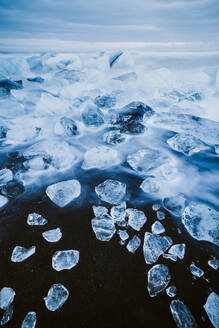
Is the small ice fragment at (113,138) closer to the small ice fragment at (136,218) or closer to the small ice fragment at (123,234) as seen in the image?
the small ice fragment at (136,218)

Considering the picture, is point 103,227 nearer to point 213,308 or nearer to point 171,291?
point 171,291

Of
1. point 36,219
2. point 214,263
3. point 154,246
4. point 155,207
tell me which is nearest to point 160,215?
point 155,207

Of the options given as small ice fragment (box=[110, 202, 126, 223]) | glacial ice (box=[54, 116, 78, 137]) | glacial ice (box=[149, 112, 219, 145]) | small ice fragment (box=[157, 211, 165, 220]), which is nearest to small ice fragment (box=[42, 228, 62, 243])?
small ice fragment (box=[110, 202, 126, 223])

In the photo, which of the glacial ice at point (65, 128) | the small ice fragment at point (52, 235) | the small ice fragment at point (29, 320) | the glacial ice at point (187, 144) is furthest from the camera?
the glacial ice at point (65, 128)

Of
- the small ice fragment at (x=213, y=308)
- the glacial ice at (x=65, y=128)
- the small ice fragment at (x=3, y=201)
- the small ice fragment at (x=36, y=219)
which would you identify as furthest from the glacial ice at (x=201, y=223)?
Answer: the glacial ice at (x=65, y=128)

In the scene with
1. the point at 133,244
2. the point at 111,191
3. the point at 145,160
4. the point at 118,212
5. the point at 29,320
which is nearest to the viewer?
the point at 29,320

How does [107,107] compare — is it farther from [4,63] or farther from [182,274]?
[4,63]
